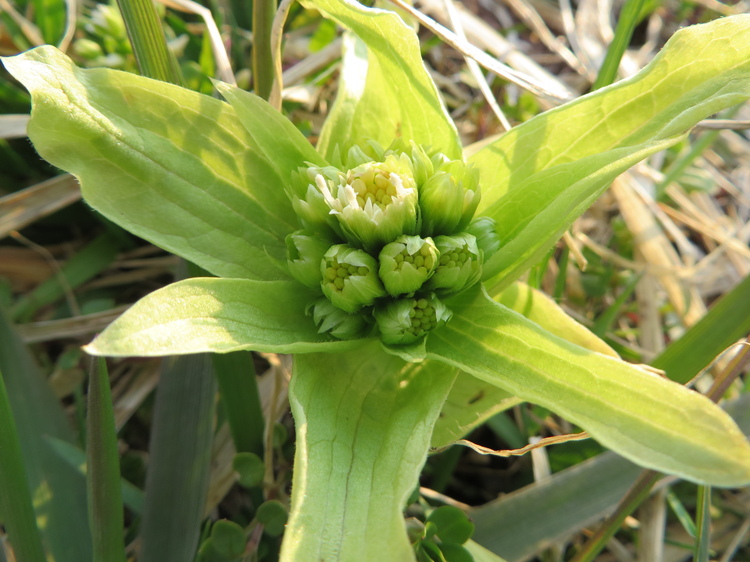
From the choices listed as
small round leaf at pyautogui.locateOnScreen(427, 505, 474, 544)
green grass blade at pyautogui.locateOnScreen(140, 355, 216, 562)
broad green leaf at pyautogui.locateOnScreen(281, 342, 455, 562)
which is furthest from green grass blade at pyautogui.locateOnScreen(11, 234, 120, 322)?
small round leaf at pyautogui.locateOnScreen(427, 505, 474, 544)

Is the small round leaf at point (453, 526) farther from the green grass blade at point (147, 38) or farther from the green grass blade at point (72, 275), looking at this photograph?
the green grass blade at point (72, 275)

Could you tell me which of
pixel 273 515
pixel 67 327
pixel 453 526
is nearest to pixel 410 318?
pixel 453 526

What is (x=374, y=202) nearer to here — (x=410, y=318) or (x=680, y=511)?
(x=410, y=318)

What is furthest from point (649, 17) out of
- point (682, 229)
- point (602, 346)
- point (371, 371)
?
point (371, 371)

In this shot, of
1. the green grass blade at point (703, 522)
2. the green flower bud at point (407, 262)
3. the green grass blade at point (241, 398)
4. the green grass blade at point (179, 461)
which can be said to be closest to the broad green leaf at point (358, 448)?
the green flower bud at point (407, 262)

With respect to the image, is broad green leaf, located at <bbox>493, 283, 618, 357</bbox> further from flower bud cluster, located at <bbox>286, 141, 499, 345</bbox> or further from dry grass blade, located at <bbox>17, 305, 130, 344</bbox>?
dry grass blade, located at <bbox>17, 305, 130, 344</bbox>

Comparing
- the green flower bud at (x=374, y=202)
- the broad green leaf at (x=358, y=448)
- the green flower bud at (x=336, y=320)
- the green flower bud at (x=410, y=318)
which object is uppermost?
the green flower bud at (x=374, y=202)

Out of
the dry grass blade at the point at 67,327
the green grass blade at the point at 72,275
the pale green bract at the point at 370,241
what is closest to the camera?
the pale green bract at the point at 370,241

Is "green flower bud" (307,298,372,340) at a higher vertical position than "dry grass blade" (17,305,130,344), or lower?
higher
